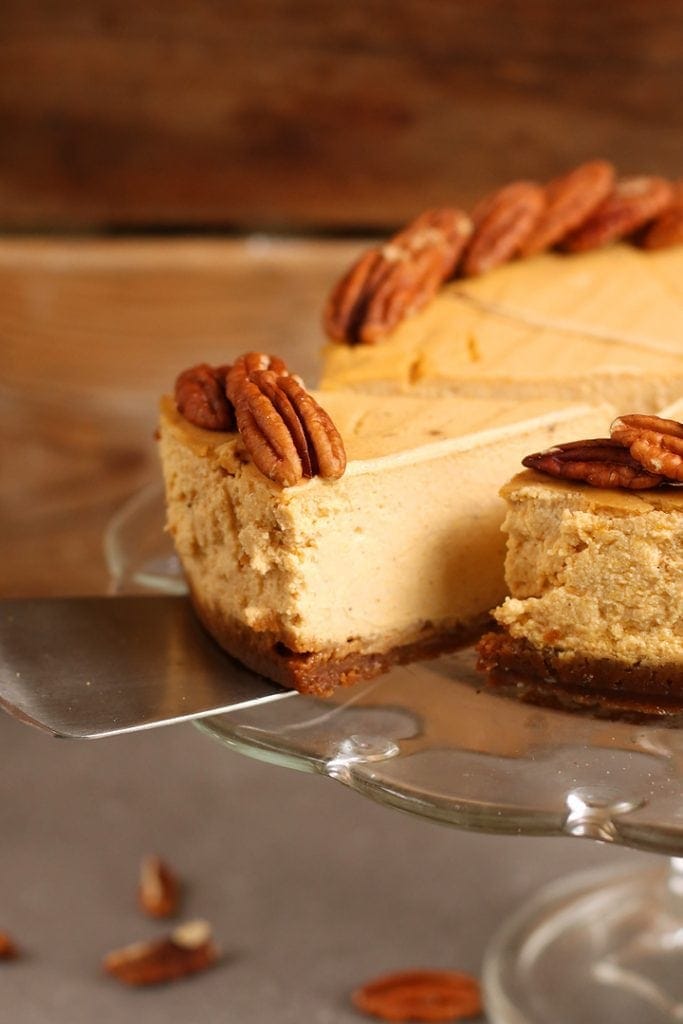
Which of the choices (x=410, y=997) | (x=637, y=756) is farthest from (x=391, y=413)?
(x=410, y=997)

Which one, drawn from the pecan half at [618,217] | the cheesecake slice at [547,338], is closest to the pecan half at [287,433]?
the cheesecake slice at [547,338]

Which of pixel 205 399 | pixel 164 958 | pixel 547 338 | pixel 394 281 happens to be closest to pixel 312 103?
pixel 394 281

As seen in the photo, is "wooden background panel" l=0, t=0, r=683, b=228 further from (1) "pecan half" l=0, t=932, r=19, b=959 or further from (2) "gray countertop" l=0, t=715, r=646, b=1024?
(1) "pecan half" l=0, t=932, r=19, b=959

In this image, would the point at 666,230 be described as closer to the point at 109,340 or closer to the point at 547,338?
the point at 547,338

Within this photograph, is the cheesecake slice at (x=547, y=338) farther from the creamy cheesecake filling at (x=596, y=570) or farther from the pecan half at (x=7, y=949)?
the pecan half at (x=7, y=949)

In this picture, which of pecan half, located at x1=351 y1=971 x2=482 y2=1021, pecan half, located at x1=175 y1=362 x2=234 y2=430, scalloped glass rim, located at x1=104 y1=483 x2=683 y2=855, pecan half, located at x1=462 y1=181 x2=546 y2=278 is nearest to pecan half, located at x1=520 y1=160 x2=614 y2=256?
pecan half, located at x1=462 y1=181 x2=546 y2=278

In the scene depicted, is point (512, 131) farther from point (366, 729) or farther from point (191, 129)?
point (366, 729)
